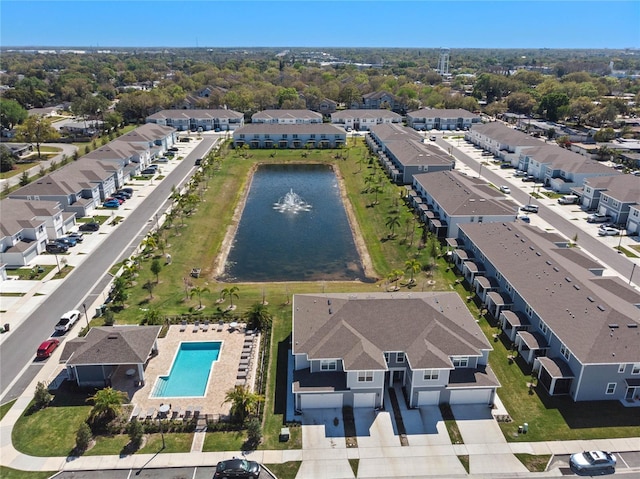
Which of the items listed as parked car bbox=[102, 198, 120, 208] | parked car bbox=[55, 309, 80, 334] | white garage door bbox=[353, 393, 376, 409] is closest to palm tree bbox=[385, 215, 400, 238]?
white garage door bbox=[353, 393, 376, 409]

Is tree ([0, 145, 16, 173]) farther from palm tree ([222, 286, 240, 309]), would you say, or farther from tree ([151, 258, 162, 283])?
palm tree ([222, 286, 240, 309])

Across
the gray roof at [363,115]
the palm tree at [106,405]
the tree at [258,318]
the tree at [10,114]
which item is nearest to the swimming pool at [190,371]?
the palm tree at [106,405]

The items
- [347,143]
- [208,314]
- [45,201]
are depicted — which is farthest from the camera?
[347,143]

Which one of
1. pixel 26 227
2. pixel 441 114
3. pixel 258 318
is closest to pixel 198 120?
pixel 441 114

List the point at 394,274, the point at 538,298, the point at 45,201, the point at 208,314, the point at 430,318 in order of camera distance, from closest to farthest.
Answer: the point at 430,318, the point at 538,298, the point at 208,314, the point at 394,274, the point at 45,201

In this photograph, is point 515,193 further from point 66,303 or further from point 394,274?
point 66,303

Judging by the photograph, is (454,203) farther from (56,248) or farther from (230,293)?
(56,248)

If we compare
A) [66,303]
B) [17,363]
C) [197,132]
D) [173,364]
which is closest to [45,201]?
[66,303]
